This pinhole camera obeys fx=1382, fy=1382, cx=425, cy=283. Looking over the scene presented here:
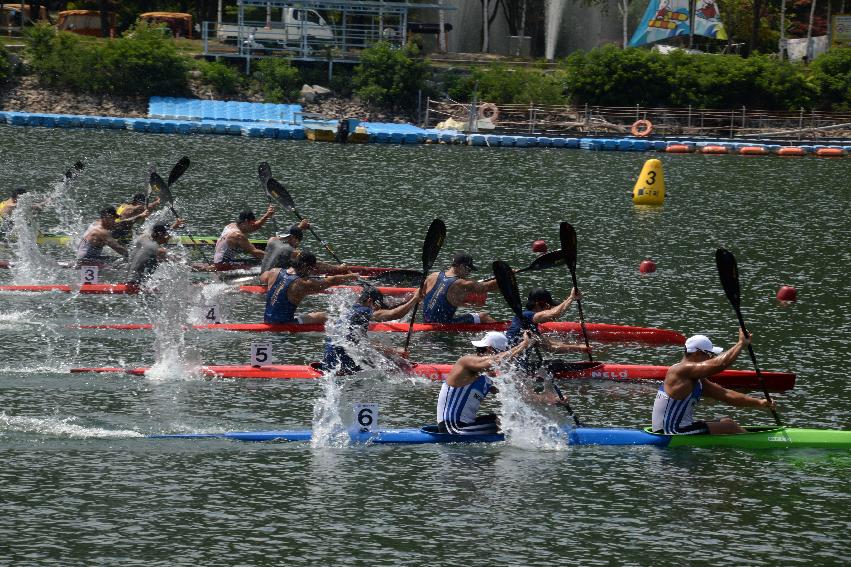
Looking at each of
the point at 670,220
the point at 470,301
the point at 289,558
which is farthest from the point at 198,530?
the point at 670,220

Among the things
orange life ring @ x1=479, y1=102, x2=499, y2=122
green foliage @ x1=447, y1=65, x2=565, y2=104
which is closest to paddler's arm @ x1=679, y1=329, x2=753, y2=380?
orange life ring @ x1=479, y1=102, x2=499, y2=122

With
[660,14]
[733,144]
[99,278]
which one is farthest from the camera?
[660,14]

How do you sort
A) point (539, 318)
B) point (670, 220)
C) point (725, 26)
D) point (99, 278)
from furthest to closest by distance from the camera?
1. point (725, 26)
2. point (670, 220)
3. point (99, 278)
4. point (539, 318)

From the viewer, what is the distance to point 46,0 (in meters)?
81.9

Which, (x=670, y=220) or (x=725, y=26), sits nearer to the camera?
(x=670, y=220)

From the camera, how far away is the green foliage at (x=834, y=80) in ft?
215

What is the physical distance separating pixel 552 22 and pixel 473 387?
2420 inches

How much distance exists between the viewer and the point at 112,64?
65812 millimetres

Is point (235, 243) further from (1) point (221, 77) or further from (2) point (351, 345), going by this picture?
(1) point (221, 77)

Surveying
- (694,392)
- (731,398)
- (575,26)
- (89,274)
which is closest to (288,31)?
(575,26)

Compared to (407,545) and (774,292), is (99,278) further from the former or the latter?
(407,545)

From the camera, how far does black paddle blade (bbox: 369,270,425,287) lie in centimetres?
2631

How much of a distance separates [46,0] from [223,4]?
10.8 metres

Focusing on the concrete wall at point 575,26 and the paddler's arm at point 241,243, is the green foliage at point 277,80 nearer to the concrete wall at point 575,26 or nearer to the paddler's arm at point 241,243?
the concrete wall at point 575,26
